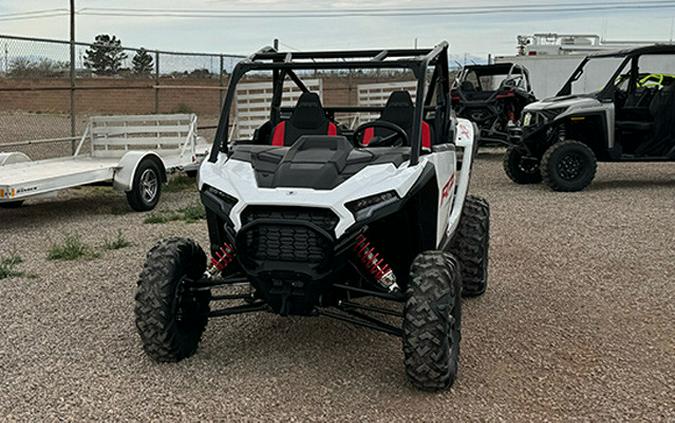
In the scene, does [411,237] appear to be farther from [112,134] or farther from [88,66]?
[88,66]

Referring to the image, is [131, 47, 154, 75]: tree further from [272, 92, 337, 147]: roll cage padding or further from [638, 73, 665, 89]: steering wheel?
[272, 92, 337, 147]: roll cage padding

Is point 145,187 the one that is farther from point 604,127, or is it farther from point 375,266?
point 604,127

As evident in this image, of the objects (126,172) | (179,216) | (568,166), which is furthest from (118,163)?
(568,166)

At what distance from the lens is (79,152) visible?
10.5 m

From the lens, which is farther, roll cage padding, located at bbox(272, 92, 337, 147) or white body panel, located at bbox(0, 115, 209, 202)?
white body panel, located at bbox(0, 115, 209, 202)

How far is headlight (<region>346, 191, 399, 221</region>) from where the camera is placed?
12.3 feet

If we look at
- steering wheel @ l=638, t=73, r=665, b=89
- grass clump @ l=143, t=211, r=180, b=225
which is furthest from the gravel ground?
steering wheel @ l=638, t=73, r=665, b=89

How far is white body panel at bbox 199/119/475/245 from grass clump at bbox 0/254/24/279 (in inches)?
104

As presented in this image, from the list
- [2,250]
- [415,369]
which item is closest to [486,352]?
[415,369]

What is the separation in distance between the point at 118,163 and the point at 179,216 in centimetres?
104

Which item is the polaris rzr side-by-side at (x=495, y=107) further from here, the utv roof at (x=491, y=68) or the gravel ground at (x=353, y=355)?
the gravel ground at (x=353, y=355)

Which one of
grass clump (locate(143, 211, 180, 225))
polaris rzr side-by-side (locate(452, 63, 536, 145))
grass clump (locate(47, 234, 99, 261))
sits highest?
polaris rzr side-by-side (locate(452, 63, 536, 145))

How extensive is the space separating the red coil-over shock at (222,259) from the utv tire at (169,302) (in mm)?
80

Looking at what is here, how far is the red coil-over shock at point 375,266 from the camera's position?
154 inches
